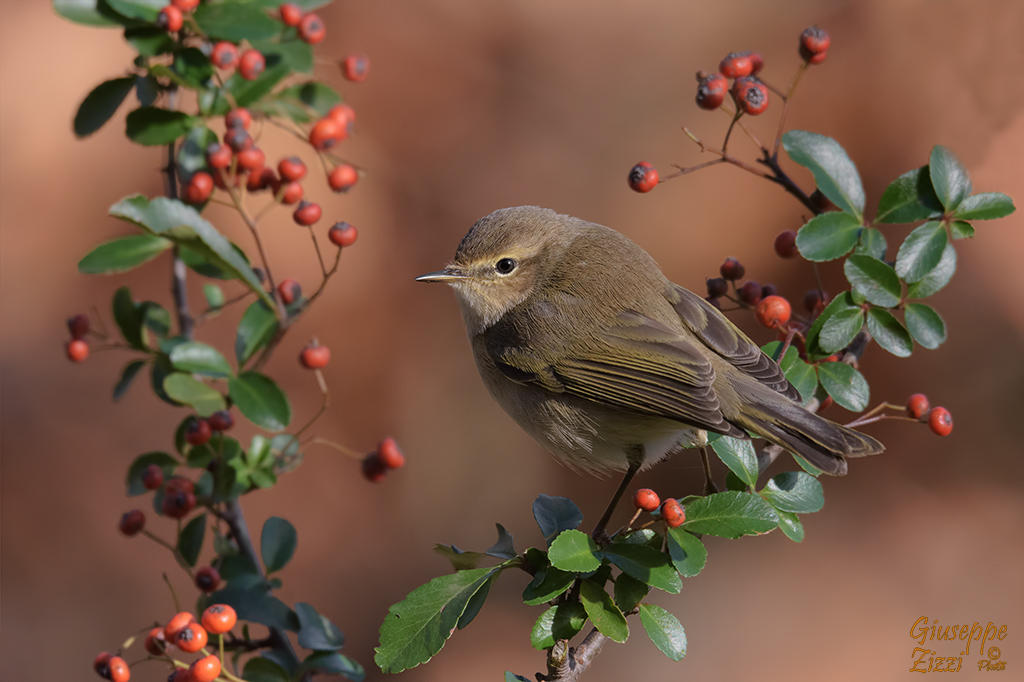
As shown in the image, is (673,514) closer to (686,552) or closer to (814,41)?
(686,552)

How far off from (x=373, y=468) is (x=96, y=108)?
3.13ft

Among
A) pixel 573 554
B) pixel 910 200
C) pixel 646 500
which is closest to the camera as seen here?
pixel 573 554

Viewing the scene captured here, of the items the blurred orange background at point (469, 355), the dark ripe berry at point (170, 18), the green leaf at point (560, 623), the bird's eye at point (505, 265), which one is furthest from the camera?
the blurred orange background at point (469, 355)

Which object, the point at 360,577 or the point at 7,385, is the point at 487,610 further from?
the point at 7,385

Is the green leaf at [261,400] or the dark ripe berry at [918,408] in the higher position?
the dark ripe berry at [918,408]

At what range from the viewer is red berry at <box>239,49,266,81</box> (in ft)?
5.45

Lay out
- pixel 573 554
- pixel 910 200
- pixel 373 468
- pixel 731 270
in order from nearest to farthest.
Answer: pixel 573 554, pixel 910 200, pixel 373 468, pixel 731 270

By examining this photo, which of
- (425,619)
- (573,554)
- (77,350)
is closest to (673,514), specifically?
(573,554)

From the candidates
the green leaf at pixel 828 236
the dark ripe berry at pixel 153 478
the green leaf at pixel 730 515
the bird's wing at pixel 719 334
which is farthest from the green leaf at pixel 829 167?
the dark ripe berry at pixel 153 478

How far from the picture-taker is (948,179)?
5.92ft

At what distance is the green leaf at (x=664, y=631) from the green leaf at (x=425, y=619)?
284mm

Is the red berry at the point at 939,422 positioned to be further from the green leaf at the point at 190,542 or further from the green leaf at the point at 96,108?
the green leaf at the point at 96,108

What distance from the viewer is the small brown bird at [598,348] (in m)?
1.96

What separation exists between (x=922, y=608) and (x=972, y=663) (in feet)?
1.69
